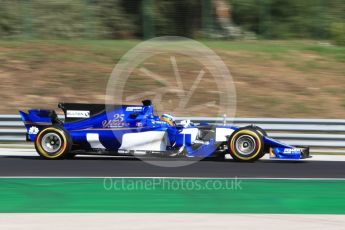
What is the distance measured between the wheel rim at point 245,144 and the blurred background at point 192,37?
16.3 feet

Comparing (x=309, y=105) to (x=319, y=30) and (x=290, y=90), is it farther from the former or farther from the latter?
(x=319, y=30)

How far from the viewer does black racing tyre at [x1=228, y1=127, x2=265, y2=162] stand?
12164mm

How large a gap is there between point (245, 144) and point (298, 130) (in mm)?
2653

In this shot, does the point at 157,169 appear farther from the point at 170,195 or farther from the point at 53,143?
the point at 170,195

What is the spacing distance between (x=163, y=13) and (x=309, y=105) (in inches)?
247

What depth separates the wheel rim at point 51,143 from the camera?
1254 centimetres

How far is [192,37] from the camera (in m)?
21.9

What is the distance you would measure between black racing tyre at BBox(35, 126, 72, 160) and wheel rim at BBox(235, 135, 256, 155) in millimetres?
2833

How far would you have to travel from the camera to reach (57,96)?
727 inches

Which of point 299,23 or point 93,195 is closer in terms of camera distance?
point 93,195

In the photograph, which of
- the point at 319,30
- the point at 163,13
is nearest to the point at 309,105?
the point at 319,30

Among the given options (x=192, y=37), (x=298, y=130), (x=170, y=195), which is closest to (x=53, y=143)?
(x=170, y=195)
